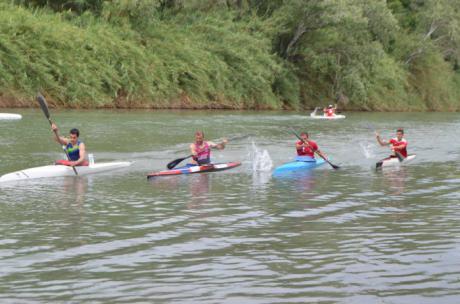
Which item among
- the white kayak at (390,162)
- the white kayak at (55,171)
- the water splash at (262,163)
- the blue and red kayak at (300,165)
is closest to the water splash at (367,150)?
the white kayak at (390,162)

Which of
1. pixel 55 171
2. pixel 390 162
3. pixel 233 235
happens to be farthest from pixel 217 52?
pixel 233 235

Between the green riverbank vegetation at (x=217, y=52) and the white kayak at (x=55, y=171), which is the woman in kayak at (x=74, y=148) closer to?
the white kayak at (x=55, y=171)

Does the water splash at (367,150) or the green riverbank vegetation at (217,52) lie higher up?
the green riverbank vegetation at (217,52)

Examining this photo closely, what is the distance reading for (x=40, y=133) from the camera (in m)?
28.7

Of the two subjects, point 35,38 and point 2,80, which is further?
point 35,38

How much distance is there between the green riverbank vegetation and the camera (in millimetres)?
44188

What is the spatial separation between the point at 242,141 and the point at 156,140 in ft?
10.4

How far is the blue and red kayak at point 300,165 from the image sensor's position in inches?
797

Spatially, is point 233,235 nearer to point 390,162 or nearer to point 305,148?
point 305,148

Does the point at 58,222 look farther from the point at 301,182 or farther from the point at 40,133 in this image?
the point at 40,133

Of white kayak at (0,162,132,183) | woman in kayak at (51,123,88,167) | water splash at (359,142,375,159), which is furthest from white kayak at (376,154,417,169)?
woman in kayak at (51,123,88,167)

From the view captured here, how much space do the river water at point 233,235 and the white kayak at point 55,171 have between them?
1.01 feet

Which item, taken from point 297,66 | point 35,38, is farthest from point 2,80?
point 297,66

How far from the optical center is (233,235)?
37.5ft
